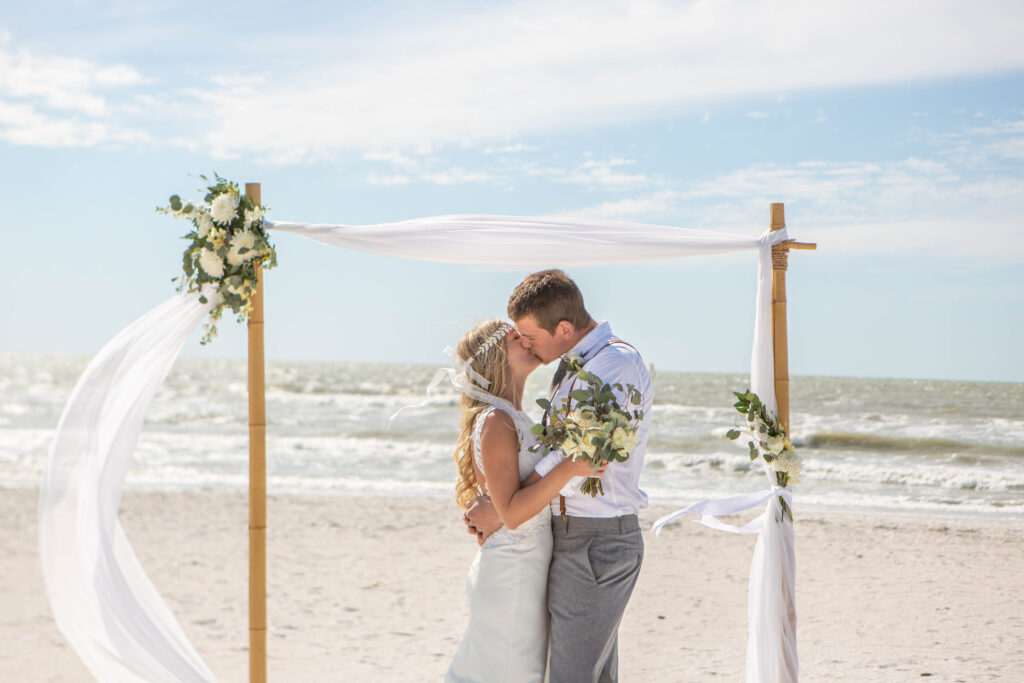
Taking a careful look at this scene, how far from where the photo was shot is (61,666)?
552 centimetres

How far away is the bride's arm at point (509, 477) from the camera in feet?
9.36

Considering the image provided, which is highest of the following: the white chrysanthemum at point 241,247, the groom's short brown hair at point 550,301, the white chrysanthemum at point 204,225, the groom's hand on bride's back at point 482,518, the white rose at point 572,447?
the white chrysanthemum at point 204,225

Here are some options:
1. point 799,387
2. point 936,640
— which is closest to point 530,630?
point 936,640

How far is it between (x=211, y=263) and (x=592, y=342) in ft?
4.87

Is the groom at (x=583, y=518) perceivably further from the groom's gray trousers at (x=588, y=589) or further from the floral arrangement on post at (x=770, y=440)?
the floral arrangement on post at (x=770, y=440)

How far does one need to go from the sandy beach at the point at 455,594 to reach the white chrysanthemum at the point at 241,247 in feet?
10.5

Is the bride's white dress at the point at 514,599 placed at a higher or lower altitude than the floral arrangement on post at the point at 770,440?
lower

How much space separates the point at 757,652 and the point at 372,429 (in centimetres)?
1874

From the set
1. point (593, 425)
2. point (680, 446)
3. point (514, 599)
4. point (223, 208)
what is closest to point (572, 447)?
point (593, 425)

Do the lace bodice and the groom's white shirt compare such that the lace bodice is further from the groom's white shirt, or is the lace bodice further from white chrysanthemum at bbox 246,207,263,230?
white chrysanthemum at bbox 246,207,263,230

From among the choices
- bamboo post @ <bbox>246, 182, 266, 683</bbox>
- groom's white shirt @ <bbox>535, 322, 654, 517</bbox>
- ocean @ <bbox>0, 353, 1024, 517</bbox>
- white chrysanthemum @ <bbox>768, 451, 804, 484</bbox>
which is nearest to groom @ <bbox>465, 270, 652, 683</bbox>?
groom's white shirt @ <bbox>535, 322, 654, 517</bbox>

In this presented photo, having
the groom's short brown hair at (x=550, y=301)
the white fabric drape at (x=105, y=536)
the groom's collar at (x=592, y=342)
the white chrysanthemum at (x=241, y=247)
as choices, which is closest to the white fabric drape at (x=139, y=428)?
the white fabric drape at (x=105, y=536)

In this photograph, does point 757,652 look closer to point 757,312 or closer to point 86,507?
point 757,312

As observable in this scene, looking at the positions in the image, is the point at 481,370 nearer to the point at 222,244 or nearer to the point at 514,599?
the point at 514,599
